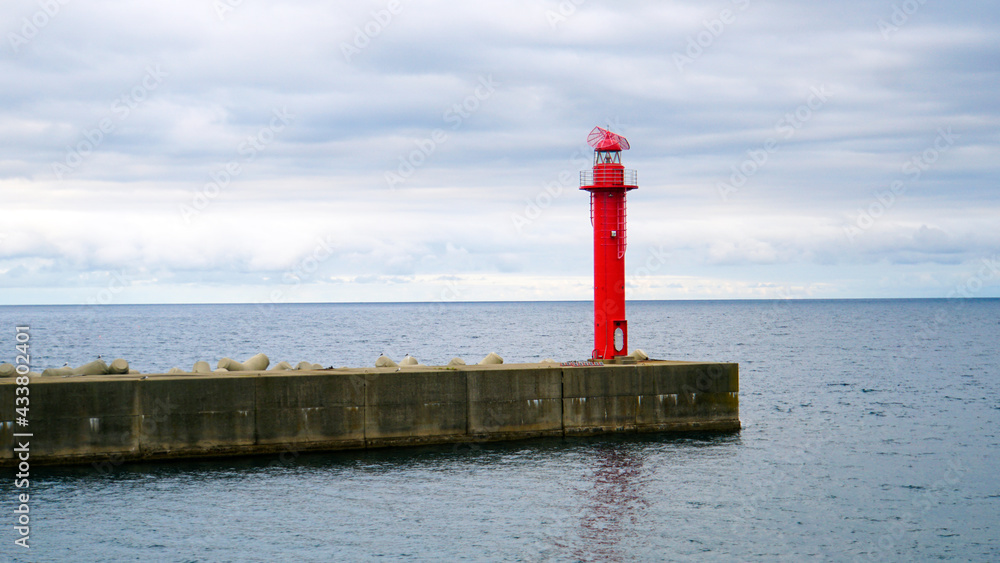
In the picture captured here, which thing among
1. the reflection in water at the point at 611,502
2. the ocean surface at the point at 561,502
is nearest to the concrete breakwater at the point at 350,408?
the ocean surface at the point at 561,502

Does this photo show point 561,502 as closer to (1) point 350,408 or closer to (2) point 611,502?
(2) point 611,502

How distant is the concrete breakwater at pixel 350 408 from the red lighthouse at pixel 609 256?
6.29 ft

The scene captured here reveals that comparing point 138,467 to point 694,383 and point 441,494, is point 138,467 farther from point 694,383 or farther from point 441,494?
point 694,383

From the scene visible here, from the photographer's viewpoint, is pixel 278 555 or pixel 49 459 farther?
pixel 49 459

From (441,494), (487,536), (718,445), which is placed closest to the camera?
(487,536)

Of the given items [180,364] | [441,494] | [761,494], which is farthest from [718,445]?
[180,364]

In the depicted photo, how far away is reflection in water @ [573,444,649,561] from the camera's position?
1495 cm

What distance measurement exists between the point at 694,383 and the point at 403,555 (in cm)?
1177

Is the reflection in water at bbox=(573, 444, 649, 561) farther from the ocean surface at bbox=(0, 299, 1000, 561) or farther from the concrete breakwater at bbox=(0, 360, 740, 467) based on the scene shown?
the concrete breakwater at bbox=(0, 360, 740, 467)

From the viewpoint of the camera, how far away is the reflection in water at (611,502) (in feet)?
49.1

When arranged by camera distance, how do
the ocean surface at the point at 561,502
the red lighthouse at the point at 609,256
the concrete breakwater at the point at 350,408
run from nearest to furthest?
the ocean surface at the point at 561,502, the concrete breakwater at the point at 350,408, the red lighthouse at the point at 609,256

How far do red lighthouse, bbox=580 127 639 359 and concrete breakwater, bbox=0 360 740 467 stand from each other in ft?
6.29

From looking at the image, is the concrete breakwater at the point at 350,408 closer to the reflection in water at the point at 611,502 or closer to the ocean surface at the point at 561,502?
the ocean surface at the point at 561,502

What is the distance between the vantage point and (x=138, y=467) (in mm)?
18688
